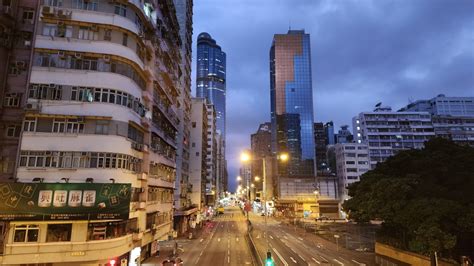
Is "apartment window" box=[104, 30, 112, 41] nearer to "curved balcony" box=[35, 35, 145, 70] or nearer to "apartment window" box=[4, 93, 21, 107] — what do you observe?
"curved balcony" box=[35, 35, 145, 70]

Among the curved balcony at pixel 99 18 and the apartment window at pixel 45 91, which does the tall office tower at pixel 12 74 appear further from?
the curved balcony at pixel 99 18

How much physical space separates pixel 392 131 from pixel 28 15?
127 metres

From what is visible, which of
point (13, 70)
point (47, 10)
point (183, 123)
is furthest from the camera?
point (183, 123)

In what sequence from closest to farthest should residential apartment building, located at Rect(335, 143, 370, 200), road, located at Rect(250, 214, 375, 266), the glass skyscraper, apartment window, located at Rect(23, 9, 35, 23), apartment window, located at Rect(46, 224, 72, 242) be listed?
1. apartment window, located at Rect(46, 224, 72, 242)
2. apartment window, located at Rect(23, 9, 35, 23)
3. road, located at Rect(250, 214, 375, 266)
4. residential apartment building, located at Rect(335, 143, 370, 200)
5. the glass skyscraper

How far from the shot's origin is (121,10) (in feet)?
93.6

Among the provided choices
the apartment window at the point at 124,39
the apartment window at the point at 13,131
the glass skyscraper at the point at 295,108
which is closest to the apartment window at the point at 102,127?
the apartment window at the point at 13,131

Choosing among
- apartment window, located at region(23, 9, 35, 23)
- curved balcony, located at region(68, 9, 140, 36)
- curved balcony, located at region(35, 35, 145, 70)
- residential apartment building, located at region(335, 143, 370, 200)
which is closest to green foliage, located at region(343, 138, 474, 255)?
curved balcony, located at region(35, 35, 145, 70)

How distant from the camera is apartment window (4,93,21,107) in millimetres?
24812

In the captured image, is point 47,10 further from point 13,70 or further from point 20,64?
point 13,70

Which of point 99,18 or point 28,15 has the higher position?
point 99,18

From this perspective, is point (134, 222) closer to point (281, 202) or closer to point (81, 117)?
point (81, 117)

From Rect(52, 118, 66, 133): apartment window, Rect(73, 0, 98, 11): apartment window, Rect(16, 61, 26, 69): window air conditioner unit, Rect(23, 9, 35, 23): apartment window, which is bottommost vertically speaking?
Rect(52, 118, 66, 133): apartment window

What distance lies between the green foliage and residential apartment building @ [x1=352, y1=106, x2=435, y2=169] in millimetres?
85967

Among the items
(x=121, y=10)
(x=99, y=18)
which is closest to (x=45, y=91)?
(x=99, y=18)
